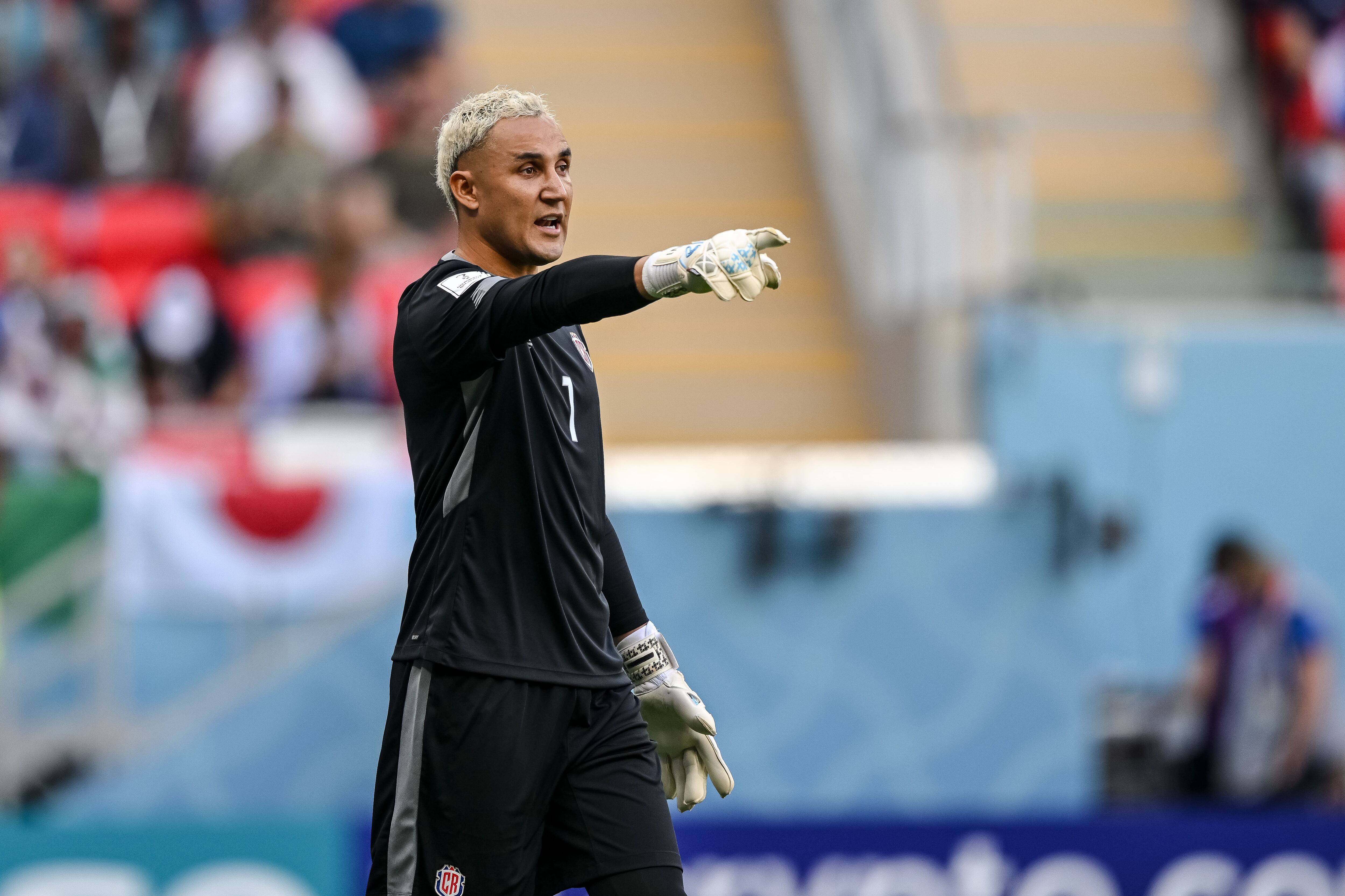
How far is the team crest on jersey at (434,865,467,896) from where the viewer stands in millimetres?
3766

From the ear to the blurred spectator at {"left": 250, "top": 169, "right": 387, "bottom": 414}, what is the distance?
583 centimetres

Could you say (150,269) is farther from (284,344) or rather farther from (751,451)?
(751,451)

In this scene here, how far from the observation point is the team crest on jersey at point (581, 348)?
404 cm

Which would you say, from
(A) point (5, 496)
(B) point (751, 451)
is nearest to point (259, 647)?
(A) point (5, 496)

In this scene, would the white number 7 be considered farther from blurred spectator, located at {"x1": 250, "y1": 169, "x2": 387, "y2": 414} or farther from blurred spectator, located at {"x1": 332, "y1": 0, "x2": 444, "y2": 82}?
blurred spectator, located at {"x1": 332, "y1": 0, "x2": 444, "y2": 82}

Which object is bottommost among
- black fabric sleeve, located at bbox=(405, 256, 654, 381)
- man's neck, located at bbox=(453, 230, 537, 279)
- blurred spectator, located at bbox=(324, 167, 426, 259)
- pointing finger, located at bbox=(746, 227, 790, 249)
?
A: black fabric sleeve, located at bbox=(405, 256, 654, 381)

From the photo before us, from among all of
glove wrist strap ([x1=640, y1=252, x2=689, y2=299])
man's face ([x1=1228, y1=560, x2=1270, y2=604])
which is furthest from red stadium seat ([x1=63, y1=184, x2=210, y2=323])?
glove wrist strap ([x1=640, y1=252, x2=689, y2=299])

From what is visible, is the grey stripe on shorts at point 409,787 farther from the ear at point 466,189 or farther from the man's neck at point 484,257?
the ear at point 466,189

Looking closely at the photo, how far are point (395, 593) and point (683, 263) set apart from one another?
5.96 meters

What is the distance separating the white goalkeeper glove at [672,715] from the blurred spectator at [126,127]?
323 inches

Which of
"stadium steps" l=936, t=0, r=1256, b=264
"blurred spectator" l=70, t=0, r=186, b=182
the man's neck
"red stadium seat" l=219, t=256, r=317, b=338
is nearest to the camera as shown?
the man's neck

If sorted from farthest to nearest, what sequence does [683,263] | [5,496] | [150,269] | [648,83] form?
[648,83]
[150,269]
[5,496]
[683,263]

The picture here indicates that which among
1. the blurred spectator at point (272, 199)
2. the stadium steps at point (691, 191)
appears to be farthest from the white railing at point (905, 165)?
the blurred spectator at point (272, 199)

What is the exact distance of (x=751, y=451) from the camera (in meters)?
9.77
